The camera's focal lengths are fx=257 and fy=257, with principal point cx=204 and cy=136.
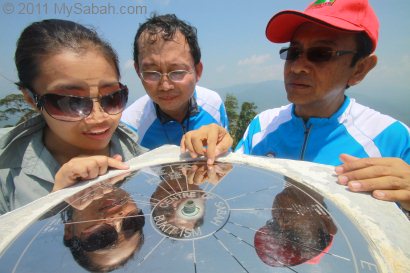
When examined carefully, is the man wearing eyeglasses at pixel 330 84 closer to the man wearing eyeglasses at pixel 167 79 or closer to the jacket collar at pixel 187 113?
the man wearing eyeglasses at pixel 167 79

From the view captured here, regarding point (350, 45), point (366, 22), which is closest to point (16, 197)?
point (350, 45)

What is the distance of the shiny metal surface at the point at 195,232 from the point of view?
0.70 metres

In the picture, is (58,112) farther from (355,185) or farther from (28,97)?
A: (355,185)

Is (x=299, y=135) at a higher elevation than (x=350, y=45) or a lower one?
lower

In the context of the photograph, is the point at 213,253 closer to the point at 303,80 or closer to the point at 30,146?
the point at 30,146

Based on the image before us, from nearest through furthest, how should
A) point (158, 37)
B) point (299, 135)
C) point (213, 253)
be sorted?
point (213, 253) < point (299, 135) < point (158, 37)

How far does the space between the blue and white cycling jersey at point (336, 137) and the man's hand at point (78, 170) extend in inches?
48.7

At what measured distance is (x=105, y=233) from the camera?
833 millimetres

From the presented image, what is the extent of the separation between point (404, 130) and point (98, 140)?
1.89 metres

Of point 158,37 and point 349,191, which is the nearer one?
point 349,191

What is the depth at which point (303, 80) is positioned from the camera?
1.75 metres

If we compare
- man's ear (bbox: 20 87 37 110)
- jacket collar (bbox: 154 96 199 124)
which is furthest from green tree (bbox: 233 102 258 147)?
man's ear (bbox: 20 87 37 110)

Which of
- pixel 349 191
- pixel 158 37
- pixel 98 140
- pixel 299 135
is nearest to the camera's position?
pixel 349 191

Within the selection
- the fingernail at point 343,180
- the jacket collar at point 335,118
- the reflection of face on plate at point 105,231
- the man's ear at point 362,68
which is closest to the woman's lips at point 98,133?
the reflection of face on plate at point 105,231
